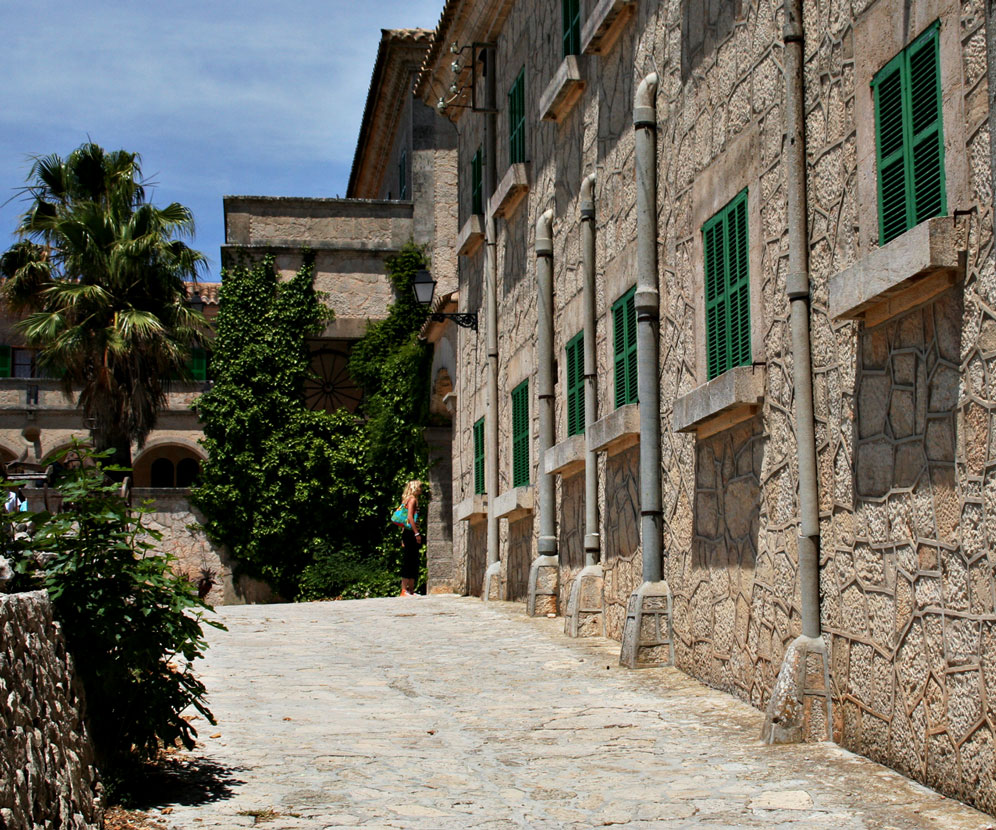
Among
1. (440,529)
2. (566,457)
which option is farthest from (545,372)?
(440,529)

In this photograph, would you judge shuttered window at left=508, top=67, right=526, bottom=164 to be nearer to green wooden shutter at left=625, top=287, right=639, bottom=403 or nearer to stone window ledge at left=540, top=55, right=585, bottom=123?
stone window ledge at left=540, top=55, right=585, bottom=123

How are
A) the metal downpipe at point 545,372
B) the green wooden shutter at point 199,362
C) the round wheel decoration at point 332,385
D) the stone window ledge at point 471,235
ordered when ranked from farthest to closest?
the green wooden shutter at point 199,362 < the round wheel decoration at point 332,385 < the stone window ledge at point 471,235 < the metal downpipe at point 545,372

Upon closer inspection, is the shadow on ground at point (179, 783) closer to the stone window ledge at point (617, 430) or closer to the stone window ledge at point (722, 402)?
the stone window ledge at point (722, 402)

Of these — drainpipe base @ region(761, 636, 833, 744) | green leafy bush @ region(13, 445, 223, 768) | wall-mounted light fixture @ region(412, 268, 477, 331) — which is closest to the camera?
green leafy bush @ region(13, 445, 223, 768)

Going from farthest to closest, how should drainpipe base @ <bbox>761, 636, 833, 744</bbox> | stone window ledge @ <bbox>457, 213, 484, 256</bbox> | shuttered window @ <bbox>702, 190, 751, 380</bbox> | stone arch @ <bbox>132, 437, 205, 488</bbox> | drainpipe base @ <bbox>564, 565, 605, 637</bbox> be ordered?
stone arch @ <bbox>132, 437, 205, 488</bbox>, stone window ledge @ <bbox>457, 213, 484, 256</bbox>, drainpipe base @ <bbox>564, 565, 605, 637</bbox>, shuttered window @ <bbox>702, 190, 751, 380</bbox>, drainpipe base @ <bbox>761, 636, 833, 744</bbox>

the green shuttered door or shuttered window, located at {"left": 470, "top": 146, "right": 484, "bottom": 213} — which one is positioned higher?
shuttered window, located at {"left": 470, "top": 146, "right": 484, "bottom": 213}

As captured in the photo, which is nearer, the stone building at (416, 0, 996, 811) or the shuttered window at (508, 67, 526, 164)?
the stone building at (416, 0, 996, 811)

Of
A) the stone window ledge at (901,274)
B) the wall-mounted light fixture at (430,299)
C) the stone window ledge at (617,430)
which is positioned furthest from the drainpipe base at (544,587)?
the stone window ledge at (901,274)

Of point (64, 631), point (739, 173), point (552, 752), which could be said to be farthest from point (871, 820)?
point (739, 173)

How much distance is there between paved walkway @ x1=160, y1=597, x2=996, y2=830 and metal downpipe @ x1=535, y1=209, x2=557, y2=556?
2.32m

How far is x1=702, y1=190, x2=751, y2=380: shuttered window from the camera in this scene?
845cm

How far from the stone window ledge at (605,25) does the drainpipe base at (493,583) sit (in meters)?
6.66

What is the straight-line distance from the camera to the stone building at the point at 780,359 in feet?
19.0

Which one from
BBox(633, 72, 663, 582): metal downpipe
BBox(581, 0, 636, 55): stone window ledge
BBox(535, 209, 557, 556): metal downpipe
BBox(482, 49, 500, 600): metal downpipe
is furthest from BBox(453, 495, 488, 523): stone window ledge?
BBox(633, 72, 663, 582): metal downpipe
